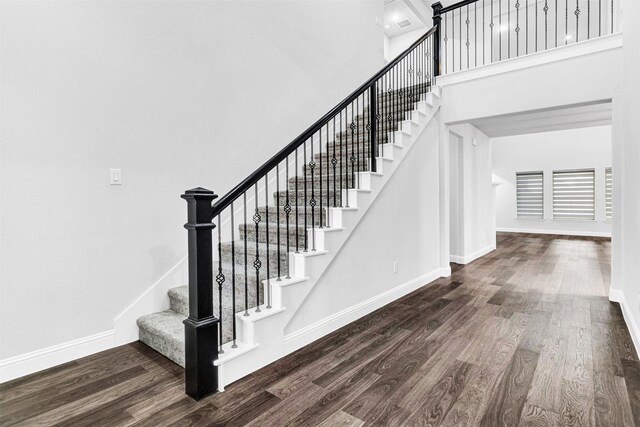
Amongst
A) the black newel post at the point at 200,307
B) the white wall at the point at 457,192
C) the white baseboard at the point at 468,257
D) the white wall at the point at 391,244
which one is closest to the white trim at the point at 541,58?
the white wall at the point at 391,244

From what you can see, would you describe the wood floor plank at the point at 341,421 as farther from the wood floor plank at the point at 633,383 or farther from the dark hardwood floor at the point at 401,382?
the wood floor plank at the point at 633,383

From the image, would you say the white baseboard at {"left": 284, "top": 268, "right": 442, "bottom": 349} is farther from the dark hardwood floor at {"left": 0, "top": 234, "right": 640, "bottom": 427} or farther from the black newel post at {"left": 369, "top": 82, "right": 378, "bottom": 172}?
the black newel post at {"left": 369, "top": 82, "right": 378, "bottom": 172}

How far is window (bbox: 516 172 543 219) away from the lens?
10242mm

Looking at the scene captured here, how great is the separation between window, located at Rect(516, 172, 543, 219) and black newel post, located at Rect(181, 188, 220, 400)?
10999mm

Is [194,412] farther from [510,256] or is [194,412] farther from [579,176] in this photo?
[579,176]

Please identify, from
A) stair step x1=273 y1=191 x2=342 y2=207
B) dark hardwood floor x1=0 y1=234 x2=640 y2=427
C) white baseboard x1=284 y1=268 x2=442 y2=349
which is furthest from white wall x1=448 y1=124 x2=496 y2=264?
stair step x1=273 y1=191 x2=342 y2=207

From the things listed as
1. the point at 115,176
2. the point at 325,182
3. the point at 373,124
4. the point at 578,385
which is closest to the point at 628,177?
the point at 578,385

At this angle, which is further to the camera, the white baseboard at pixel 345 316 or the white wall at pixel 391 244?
the white wall at pixel 391 244

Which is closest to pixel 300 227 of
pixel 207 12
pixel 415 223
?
pixel 415 223

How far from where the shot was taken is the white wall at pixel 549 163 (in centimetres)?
926

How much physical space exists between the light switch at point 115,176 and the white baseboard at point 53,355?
3.69 feet

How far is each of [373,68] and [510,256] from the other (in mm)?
4245

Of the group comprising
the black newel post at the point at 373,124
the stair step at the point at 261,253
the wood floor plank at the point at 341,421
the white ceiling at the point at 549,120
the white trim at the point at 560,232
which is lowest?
the wood floor plank at the point at 341,421

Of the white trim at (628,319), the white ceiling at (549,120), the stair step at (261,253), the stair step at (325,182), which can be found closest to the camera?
the white trim at (628,319)
